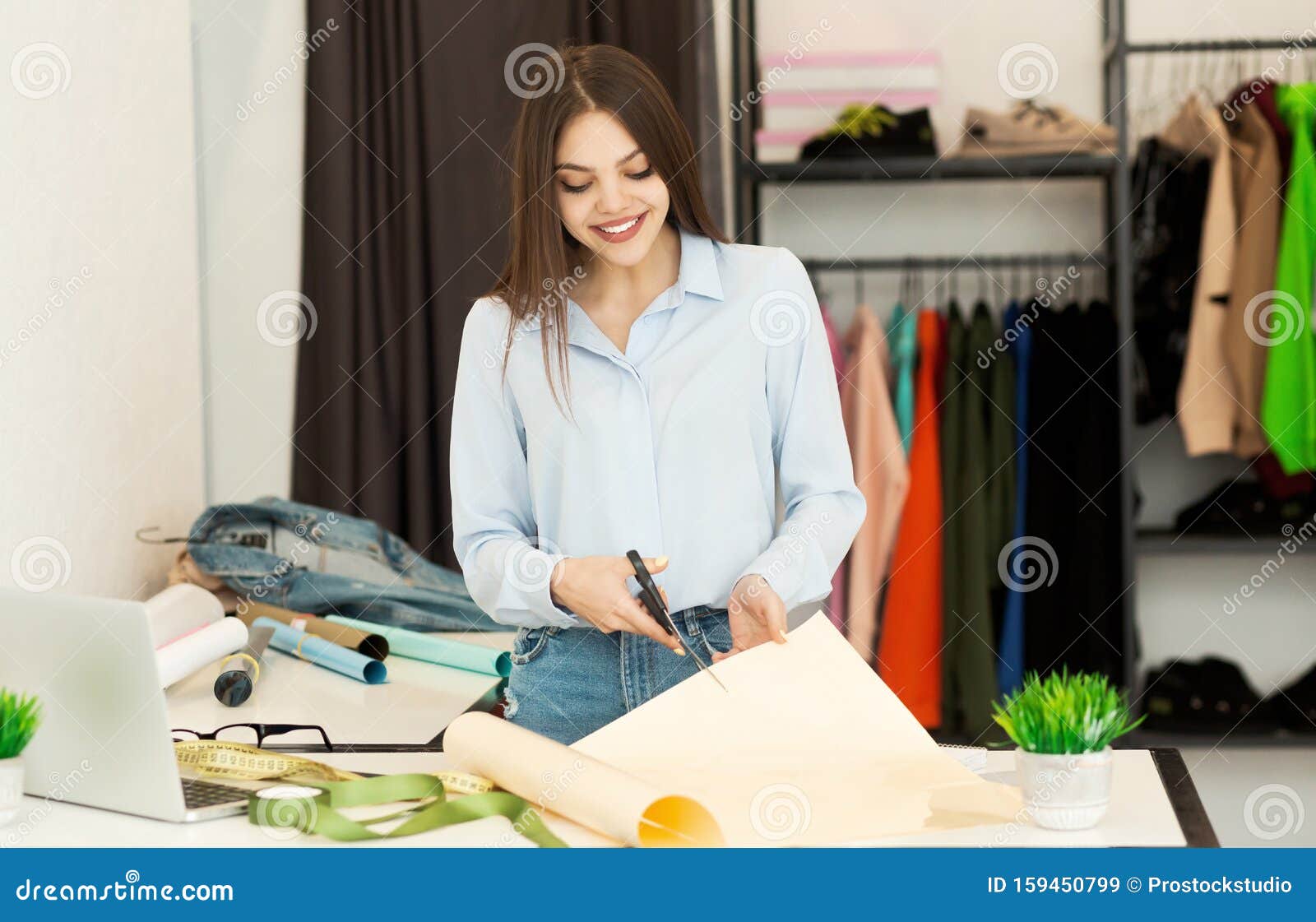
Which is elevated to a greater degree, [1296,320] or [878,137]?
[878,137]

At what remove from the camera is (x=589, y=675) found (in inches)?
54.7

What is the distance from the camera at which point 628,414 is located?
1407mm

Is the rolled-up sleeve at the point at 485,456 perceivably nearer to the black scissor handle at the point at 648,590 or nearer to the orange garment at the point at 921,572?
the black scissor handle at the point at 648,590

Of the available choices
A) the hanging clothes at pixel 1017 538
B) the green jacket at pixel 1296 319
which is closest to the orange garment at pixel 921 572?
the hanging clothes at pixel 1017 538

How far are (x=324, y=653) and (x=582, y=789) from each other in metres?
1.06

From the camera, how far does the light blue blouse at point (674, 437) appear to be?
4.59ft

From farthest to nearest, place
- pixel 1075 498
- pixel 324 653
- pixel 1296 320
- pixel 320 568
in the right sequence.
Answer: pixel 1075 498
pixel 1296 320
pixel 320 568
pixel 324 653

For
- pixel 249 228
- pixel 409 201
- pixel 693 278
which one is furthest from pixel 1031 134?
pixel 249 228

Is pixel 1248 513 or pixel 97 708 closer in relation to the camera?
pixel 97 708
